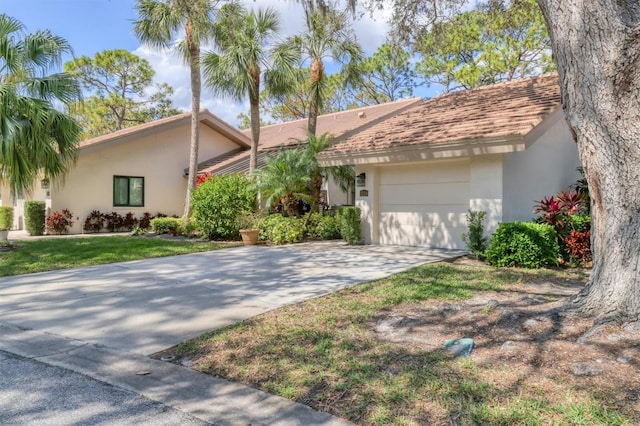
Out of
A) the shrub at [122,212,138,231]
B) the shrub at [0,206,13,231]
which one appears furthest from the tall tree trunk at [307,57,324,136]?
the shrub at [0,206,13,231]

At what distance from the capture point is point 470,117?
11500 mm

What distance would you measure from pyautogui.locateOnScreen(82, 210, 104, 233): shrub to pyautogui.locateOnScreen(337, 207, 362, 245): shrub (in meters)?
11.3

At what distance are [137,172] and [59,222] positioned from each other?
374cm

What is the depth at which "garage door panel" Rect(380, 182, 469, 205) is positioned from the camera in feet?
36.2

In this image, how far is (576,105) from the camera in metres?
4.67

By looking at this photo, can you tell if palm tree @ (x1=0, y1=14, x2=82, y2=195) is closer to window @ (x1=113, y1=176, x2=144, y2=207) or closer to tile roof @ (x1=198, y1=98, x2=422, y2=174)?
window @ (x1=113, y1=176, x2=144, y2=207)

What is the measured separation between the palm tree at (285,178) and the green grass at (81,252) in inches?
79.9

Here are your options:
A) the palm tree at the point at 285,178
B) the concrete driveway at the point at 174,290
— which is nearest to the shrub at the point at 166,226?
the palm tree at the point at 285,178

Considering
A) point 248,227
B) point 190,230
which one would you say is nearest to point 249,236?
point 248,227

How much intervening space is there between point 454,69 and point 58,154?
2300 cm

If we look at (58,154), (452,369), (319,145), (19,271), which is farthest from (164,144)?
(452,369)

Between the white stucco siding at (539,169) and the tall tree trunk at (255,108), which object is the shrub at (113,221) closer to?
A: the tall tree trunk at (255,108)

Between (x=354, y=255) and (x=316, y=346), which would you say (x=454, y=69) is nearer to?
(x=354, y=255)

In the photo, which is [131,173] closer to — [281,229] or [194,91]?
[194,91]
